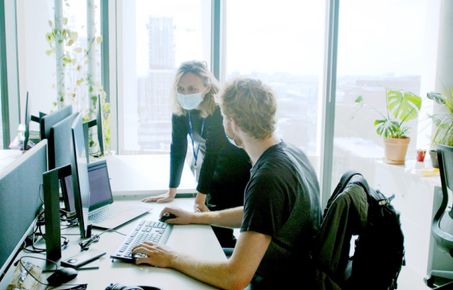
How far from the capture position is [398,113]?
133 inches

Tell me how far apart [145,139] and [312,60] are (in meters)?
1.69

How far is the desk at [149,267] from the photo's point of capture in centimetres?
135

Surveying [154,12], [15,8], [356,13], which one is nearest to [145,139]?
[154,12]

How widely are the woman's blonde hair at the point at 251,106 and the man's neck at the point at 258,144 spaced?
0.06 feet

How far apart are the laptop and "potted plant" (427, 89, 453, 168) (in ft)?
6.96

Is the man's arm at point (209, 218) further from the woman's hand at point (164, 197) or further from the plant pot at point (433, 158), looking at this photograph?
the plant pot at point (433, 158)

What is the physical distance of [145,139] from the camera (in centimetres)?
414

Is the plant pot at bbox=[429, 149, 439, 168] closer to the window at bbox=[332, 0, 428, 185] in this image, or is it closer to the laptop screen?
the window at bbox=[332, 0, 428, 185]

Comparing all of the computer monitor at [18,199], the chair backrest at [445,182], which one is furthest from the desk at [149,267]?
the chair backrest at [445,182]

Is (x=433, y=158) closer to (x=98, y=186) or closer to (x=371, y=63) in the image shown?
(x=371, y=63)

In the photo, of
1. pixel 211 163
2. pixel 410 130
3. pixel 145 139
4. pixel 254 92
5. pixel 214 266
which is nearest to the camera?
pixel 214 266

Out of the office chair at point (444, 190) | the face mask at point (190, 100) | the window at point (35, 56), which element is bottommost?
the office chair at point (444, 190)

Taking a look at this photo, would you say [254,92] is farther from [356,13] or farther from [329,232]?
[356,13]

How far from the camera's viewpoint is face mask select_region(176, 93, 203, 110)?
2346 millimetres
